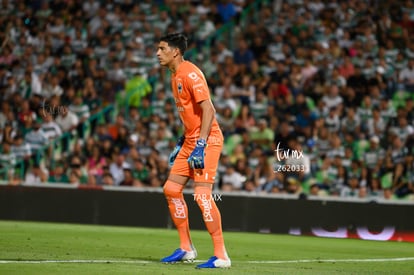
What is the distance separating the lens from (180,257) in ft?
34.2

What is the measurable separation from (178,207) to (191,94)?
1.26 m

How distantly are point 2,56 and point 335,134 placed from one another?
8.89 meters

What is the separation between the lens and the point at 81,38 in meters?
24.3

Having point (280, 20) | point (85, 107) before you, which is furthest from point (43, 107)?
point (280, 20)

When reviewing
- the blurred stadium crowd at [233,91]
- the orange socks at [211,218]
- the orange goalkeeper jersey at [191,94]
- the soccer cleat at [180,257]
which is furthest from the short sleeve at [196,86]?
the blurred stadium crowd at [233,91]

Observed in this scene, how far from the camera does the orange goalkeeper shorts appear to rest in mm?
10164

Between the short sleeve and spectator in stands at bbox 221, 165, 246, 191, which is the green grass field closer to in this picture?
spectator in stands at bbox 221, 165, 246, 191

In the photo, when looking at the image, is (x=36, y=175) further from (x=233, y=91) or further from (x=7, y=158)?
(x=233, y=91)

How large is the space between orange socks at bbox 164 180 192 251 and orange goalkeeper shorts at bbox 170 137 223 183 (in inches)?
6.2

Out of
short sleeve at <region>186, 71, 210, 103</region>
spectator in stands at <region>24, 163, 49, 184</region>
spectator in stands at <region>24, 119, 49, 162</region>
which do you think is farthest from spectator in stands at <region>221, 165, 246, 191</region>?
short sleeve at <region>186, 71, 210, 103</region>

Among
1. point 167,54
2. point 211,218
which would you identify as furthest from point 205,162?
point 167,54

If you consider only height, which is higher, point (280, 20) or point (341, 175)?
point (280, 20)

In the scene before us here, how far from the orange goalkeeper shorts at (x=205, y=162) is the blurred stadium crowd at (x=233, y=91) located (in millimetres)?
8508

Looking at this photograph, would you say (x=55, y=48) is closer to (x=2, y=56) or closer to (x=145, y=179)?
(x=2, y=56)
